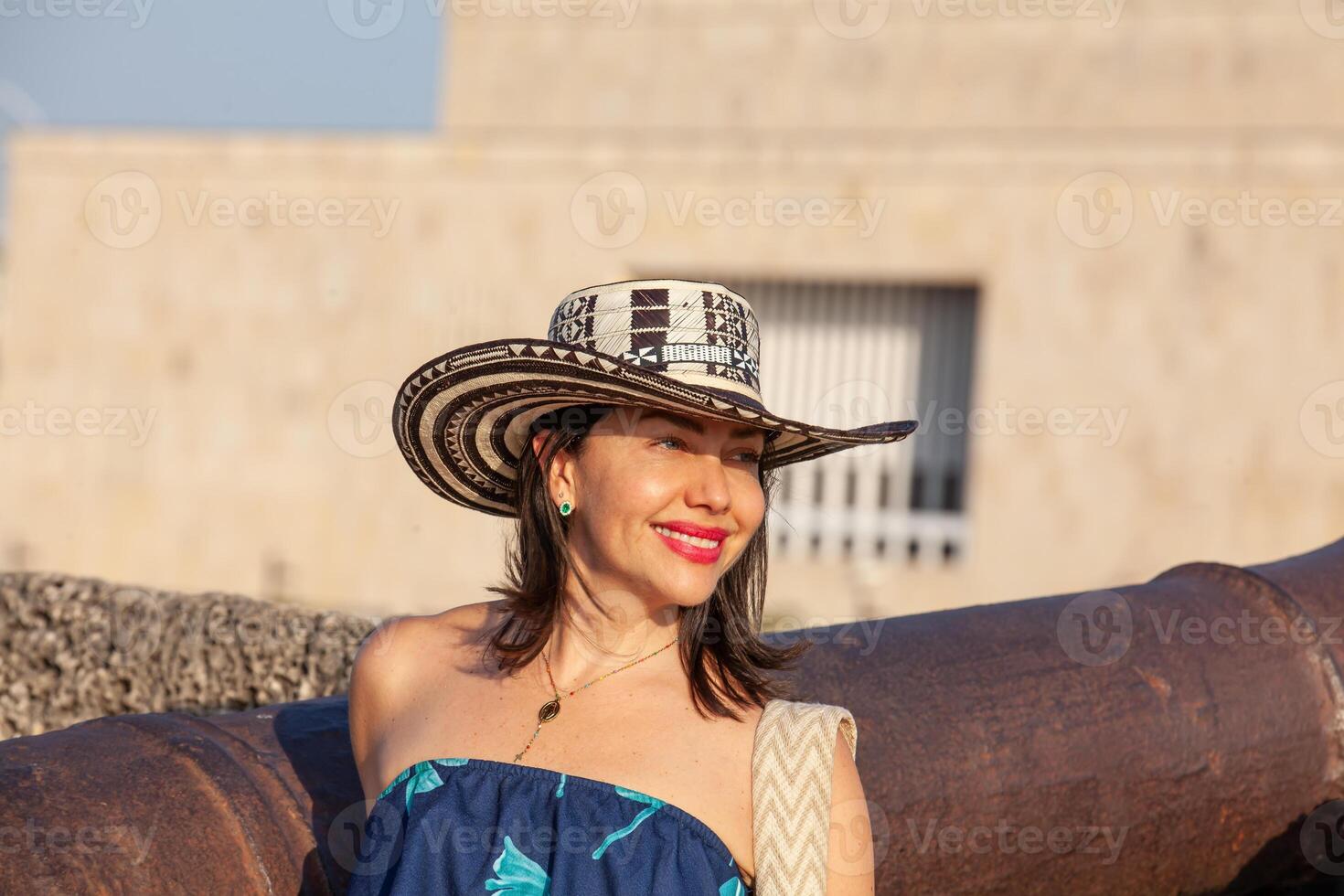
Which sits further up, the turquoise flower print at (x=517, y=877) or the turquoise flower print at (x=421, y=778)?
the turquoise flower print at (x=421, y=778)

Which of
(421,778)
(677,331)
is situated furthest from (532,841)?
(677,331)

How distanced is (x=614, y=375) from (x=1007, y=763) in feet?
3.86

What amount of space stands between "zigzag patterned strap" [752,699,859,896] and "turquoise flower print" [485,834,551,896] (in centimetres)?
29

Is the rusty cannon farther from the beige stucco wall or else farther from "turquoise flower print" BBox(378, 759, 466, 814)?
the beige stucco wall

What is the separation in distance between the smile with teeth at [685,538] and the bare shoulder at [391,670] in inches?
16.9

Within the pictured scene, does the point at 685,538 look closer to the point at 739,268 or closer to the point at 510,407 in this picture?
the point at 510,407

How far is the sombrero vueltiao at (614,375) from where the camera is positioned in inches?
86.6

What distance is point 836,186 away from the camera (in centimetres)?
1426

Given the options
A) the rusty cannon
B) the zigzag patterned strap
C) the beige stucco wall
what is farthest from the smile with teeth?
the beige stucco wall

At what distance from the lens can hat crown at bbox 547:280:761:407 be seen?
2297 millimetres

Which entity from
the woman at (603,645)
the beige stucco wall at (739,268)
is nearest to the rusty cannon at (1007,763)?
the woman at (603,645)

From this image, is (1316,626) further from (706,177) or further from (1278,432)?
(706,177)

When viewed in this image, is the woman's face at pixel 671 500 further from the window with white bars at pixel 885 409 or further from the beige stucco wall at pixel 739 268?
the window with white bars at pixel 885 409

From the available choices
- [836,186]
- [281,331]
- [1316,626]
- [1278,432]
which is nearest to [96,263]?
[281,331]
